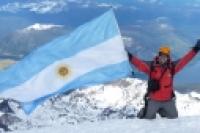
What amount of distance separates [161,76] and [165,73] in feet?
0.63

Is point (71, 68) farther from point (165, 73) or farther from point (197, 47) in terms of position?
point (197, 47)

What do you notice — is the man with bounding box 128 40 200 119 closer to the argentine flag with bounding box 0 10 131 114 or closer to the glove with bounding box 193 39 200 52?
the glove with bounding box 193 39 200 52

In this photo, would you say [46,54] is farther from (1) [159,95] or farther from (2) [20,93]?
(1) [159,95]

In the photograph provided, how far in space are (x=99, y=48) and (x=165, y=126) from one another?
446 cm

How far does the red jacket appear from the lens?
80.9 ft

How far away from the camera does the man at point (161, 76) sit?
24.6 m

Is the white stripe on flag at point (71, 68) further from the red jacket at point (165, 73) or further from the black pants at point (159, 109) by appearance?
the black pants at point (159, 109)

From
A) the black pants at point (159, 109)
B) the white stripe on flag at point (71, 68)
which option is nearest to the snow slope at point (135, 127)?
the black pants at point (159, 109)

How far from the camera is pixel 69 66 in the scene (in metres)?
26.1

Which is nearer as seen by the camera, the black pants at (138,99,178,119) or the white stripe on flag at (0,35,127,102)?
the black pants at (138,99,178,119)

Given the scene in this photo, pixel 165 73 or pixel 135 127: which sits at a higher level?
pixel 165 73

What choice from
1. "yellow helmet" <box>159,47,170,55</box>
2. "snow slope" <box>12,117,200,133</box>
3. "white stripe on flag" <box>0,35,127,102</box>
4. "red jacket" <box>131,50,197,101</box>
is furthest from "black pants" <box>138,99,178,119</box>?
"white stripe on flag" <box>0,35,127,102</box>

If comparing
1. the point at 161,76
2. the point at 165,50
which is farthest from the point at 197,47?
the point at 161,76

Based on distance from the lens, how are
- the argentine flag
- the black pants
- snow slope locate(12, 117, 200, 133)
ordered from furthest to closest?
the argentine flag
the black pants
snow slope locate(12, 117, 200, 133)
